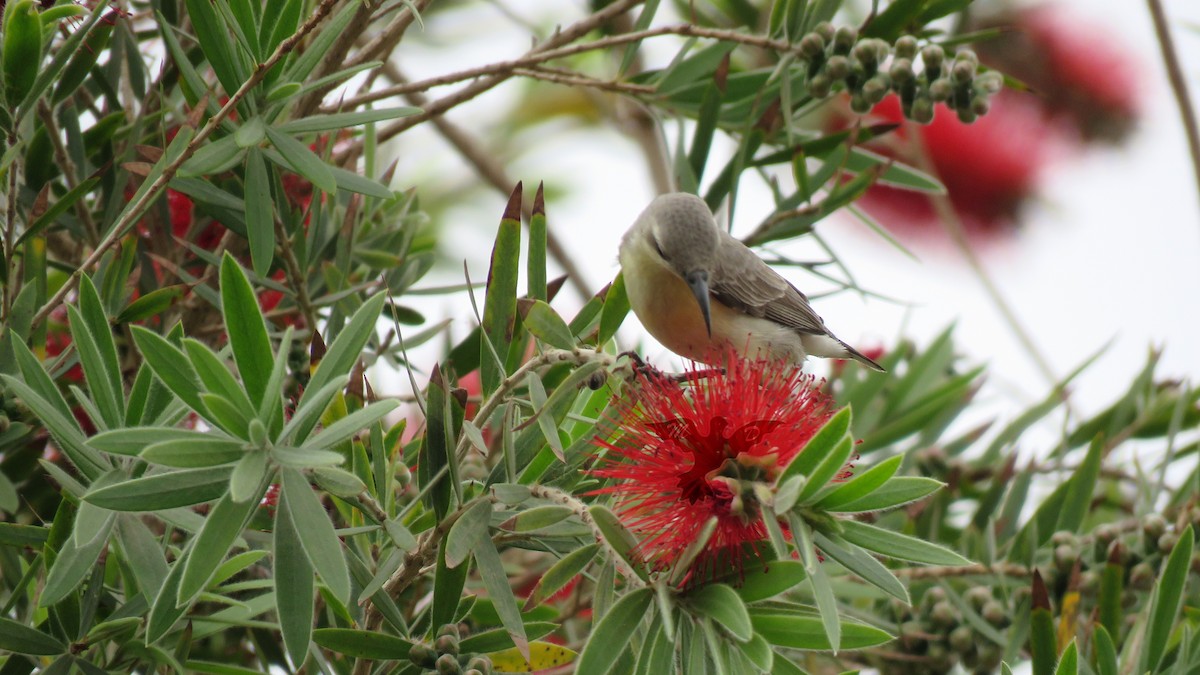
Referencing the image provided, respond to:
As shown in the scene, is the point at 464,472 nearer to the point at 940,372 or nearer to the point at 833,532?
the point at 833,532

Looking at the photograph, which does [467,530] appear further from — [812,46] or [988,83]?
[988,83]

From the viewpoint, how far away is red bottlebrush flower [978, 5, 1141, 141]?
15.5 feet

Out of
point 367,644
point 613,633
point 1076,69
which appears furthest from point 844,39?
point 1076,69

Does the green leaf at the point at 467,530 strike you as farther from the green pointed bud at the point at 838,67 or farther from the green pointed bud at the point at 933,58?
the green pointed bud at the point at 933,58

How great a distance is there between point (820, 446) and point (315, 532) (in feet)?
2.11

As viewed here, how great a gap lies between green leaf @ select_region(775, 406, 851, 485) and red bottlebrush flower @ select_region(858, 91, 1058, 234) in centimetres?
327

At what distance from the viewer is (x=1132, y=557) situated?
2662 millimetres

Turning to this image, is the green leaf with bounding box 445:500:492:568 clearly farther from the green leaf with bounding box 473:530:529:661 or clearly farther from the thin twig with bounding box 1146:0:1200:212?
the thin twig with bounding box 1146:0:1200:212

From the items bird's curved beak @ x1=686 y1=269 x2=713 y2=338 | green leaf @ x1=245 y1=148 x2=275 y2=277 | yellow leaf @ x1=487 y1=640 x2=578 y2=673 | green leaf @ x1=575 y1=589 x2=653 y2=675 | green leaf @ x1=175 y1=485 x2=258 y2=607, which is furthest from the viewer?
bird's curved beak @ x1=686 y1=269 x2=713 y2=338

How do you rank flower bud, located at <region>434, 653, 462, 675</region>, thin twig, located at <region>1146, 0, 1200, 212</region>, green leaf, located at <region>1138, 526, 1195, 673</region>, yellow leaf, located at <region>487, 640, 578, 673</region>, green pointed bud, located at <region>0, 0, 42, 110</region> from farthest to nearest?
thin twig, located at <region>1146, 0, 1200, 212</region>, green leaf, located at <region>1138, 526, 1195, 673</region>, yellow leaf, located at <region>487, 640, 578, 673</region>, green pointed bud, located at <region>0, 0, 42, 110</region>, flower bud, located at <region>434, 653, 462, 675</region>

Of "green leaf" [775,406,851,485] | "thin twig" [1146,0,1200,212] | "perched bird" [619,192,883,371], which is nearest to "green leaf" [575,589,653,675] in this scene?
"green leaf" [775,406,851,485]

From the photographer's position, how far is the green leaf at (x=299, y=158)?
1961 mm

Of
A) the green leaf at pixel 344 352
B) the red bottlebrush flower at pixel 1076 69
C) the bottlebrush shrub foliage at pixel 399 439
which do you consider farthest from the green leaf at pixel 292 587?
the red bottlebrush flower at pixel 1076 69

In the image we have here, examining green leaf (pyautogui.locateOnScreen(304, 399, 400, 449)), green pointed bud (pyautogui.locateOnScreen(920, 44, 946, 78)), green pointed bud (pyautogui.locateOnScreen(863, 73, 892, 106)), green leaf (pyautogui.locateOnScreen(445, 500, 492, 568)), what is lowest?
green leaf (pyautogui.locateOnScreen(445, 500, 492, 568))
